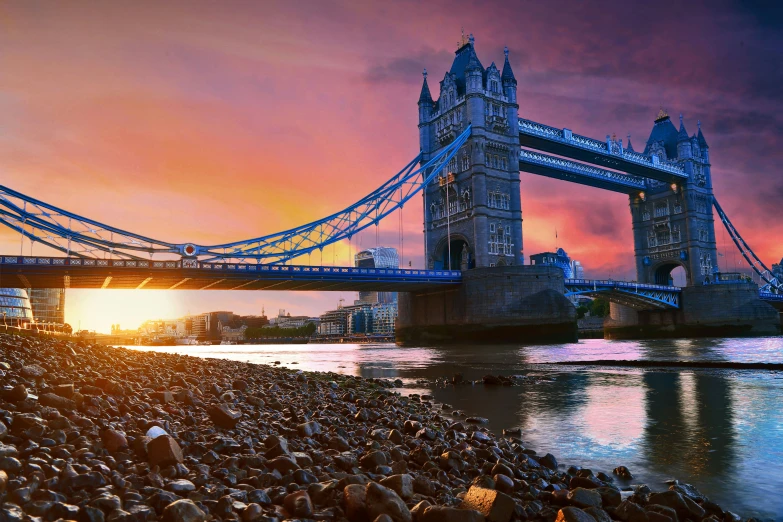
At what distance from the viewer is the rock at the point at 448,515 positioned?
10.8 feet

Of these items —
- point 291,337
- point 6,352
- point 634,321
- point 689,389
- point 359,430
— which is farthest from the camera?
point 291,337

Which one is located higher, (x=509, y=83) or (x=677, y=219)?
(x=509, y=83)

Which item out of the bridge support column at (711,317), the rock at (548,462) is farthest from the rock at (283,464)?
the bridge support column at (711,317)

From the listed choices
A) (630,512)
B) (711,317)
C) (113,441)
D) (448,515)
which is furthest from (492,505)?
(711,317)

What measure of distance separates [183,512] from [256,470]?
1.19m

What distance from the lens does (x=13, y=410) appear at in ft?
16.1

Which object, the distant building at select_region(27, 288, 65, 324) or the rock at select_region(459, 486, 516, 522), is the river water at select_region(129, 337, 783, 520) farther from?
the distant building at select_region(27, 288, 65, 324)

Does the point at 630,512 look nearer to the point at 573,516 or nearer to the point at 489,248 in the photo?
the point at 573,516

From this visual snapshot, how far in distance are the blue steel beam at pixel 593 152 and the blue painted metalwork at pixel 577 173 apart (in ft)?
5.39

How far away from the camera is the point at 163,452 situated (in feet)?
13.5

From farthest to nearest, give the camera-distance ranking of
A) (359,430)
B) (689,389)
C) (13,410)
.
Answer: (689,389), (359,430), (13,410)

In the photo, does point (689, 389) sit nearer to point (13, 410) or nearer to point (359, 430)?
point (359, 430)

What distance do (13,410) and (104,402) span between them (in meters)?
0.94

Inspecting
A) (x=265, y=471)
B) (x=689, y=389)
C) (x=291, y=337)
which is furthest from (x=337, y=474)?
(x=291, y=337)
